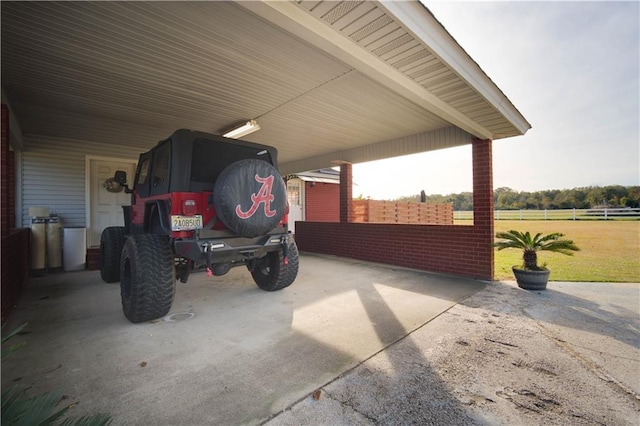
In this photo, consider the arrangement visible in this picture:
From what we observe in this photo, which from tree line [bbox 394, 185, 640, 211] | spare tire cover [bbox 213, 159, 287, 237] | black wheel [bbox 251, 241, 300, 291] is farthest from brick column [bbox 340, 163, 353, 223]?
spare tire cover [bbox 213, 159, 287, 237]

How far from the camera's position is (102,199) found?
23.4 ft

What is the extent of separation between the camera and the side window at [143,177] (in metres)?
4.23

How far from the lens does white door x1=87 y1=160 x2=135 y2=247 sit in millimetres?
6965

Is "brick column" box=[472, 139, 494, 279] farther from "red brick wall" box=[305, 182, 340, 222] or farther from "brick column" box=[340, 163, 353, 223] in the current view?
"red brick wall" box=[305, 182, 340, 222]

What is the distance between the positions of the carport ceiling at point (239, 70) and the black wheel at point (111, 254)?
227 centimetres

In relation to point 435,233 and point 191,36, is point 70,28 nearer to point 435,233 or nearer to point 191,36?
point 191,36

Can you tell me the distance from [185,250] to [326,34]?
2.68 metres

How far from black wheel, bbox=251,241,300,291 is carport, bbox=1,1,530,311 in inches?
105

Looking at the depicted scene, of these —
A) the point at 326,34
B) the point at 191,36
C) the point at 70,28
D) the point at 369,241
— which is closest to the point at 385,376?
the point at 326,34

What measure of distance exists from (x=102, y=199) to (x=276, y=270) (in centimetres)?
568

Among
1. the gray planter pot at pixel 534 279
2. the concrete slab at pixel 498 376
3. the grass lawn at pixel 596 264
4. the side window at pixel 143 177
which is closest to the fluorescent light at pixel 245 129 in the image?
the side window at pixel 143 177

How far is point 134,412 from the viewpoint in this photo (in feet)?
6.00

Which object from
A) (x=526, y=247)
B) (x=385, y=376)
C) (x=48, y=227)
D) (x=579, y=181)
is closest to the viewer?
(x=385, y=376)

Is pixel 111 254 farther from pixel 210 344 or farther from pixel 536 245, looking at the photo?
pixel 536 245
